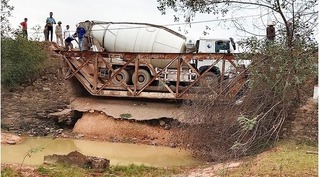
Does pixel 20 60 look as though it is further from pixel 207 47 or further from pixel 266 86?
pixel 266 86

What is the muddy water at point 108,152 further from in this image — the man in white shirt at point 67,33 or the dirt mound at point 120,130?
the man in white shirt at point 67,33

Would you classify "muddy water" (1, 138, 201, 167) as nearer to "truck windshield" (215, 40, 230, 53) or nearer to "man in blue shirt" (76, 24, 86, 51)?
"man in blue shirt" (76, 24, 86, 51)

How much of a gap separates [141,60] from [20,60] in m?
4.80

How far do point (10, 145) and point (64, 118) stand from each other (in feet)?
12.1

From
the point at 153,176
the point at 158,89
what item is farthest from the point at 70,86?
the point at 153,176

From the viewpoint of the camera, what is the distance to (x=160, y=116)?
1736 cm

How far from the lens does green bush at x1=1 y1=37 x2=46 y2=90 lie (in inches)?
682

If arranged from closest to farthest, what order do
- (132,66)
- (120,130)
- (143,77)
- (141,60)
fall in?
(120,130) < (141,60) < (143,77) < (132,66)

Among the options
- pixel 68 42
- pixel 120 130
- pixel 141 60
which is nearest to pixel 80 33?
pixel 68 42

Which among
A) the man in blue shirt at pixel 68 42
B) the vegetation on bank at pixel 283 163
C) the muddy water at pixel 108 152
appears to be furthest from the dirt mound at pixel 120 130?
the vegetation on bank at pixel 283 163

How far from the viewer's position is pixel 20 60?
18.1 metres

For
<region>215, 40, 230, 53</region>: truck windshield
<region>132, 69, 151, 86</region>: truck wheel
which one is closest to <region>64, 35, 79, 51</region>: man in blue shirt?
<region>132, 69, 151, 86</region>: truck wheel

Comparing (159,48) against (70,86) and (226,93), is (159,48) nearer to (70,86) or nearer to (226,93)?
(70,86)

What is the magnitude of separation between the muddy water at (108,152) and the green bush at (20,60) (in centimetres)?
321
